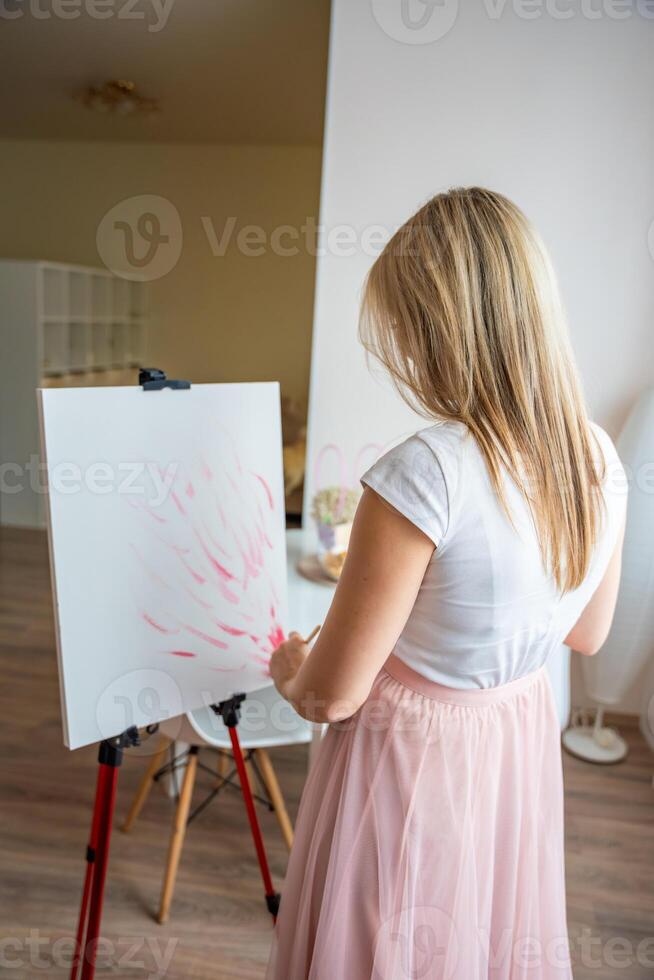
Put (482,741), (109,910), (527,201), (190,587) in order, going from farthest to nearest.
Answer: (527,201) < (109,910) < (190,587) < (482,741)

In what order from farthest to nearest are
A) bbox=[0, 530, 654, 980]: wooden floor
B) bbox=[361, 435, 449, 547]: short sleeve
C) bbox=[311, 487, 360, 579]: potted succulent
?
bbox=[311, 487, 360, 579]: potted succulent, bbox=[0, 530, 654, 980]: wooden floor, bbox=[361, 435, 449, 547]: short sleeve

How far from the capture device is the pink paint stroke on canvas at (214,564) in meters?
1.26

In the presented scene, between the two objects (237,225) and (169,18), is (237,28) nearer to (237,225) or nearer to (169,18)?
(169,18)

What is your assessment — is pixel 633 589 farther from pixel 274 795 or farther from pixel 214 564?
pixel 214 564

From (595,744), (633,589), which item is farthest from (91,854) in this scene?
(595,744)

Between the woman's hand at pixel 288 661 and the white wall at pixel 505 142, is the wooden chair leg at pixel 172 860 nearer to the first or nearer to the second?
the woman's hand at pixel 288 661

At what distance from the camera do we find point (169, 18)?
319cm

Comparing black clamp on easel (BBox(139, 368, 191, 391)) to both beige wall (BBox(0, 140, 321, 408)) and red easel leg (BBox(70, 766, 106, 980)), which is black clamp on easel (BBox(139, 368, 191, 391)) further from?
beige wall (BBox(0, 140, 321, 408))

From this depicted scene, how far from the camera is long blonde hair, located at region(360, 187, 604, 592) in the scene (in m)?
0.86

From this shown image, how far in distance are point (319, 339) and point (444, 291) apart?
147 cm

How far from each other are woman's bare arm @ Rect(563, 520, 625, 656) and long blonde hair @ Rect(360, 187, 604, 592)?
19cm

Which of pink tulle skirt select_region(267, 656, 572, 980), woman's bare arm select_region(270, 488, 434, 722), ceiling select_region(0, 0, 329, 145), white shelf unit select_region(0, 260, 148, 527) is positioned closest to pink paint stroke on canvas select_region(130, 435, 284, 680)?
pink tulle skirt select_region(267, 656, 572, 980)

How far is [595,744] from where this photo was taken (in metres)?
2.53

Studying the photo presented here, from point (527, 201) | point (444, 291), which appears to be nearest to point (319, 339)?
point (527, 201)
